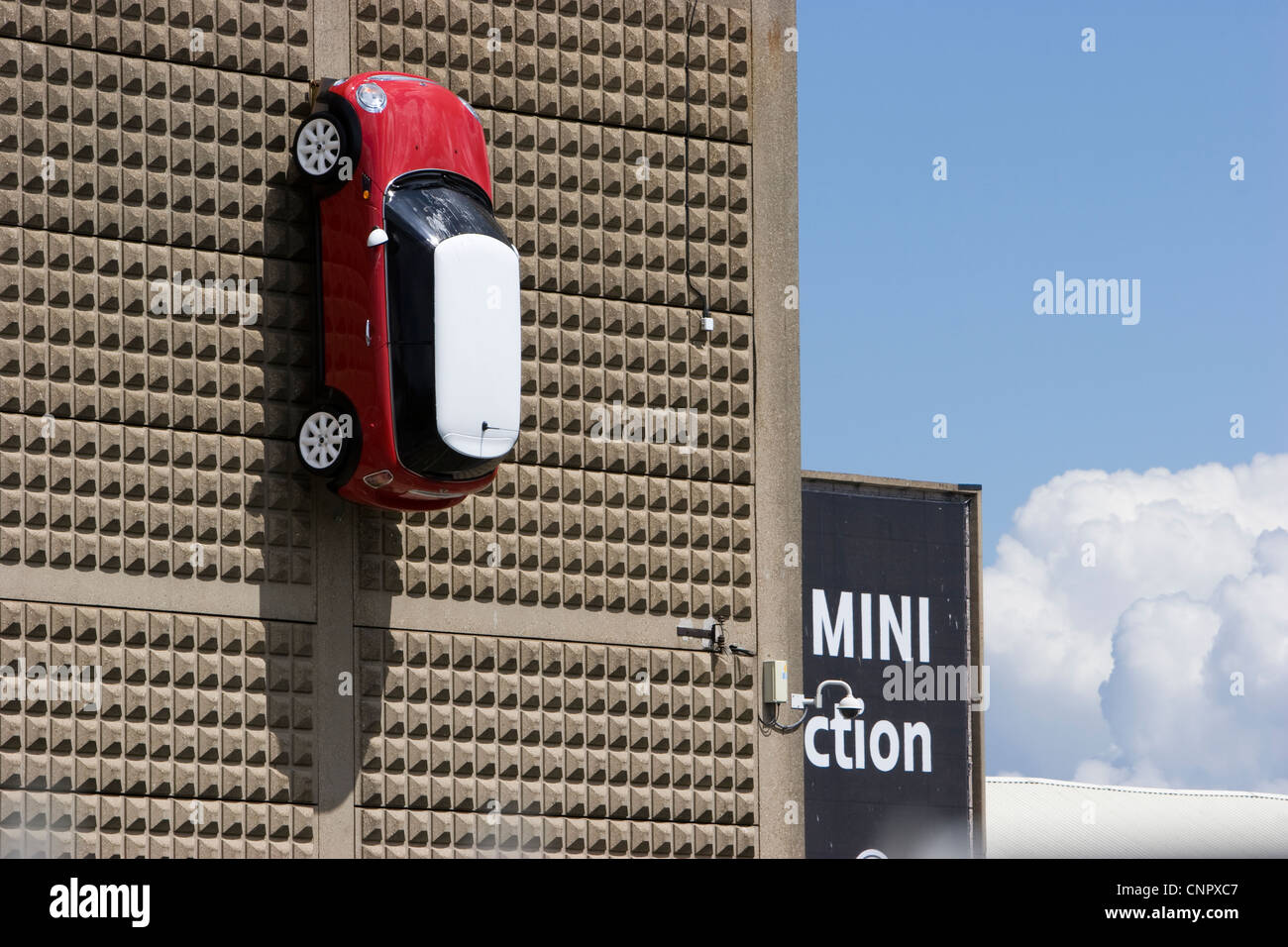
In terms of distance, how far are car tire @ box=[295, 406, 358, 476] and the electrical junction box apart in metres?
4.75

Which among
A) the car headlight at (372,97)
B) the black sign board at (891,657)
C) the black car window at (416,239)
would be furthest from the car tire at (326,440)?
the black sign board at (891,657)

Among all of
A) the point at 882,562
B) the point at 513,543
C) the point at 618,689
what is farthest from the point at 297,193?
the point at 882,562

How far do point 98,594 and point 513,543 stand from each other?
3687mm

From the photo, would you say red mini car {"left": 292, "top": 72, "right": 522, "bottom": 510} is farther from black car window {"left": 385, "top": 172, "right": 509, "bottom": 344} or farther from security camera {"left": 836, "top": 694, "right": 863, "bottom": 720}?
security camera {"left": 836, "top": 694, "right": 863, "bottom": 720}

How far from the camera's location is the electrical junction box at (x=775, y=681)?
20578 millimetres

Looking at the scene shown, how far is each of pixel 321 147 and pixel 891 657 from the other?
24.4m

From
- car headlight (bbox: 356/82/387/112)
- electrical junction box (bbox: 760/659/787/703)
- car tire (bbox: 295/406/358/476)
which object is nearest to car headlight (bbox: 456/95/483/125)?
car headlight (bbox: 356/82/387/112)

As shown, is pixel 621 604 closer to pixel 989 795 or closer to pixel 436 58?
pixel 436 58

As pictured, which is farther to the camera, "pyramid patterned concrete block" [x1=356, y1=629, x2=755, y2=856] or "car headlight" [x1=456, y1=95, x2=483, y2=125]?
"car headlight" [x1=456, y1=95, x2=483, y2=125]

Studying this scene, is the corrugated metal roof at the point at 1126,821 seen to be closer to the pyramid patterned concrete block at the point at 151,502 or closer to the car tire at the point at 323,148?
the pyramid patterned concrete block at the point at 151,502

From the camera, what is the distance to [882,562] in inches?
1603

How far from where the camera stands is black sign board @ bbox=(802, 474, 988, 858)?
3941 cm

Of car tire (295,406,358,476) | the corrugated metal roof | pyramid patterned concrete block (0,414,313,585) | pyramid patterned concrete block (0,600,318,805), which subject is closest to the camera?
pyramid patterned concrete block (0,600,318,805)

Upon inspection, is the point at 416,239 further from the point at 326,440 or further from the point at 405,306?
the point at 326,440
